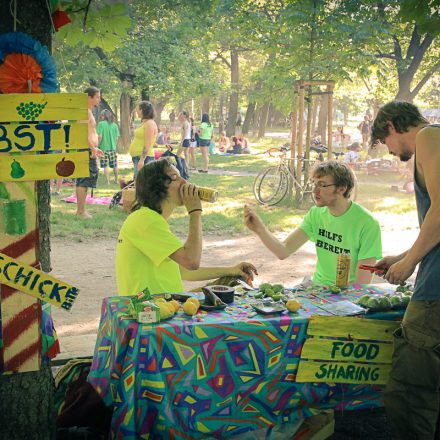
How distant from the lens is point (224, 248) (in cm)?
856

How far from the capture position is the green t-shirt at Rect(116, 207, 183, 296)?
11.3 ft

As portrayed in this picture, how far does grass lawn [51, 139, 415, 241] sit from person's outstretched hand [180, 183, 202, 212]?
209 inches

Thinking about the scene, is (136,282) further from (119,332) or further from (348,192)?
(348,192)

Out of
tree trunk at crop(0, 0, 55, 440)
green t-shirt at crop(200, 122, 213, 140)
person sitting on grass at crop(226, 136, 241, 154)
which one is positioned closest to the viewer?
tree trunk at crop(0, 0, 55, 440)

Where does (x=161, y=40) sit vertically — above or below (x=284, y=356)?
above

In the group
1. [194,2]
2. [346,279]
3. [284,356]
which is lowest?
[284,356]

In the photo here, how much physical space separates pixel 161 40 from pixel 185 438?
1747 cm

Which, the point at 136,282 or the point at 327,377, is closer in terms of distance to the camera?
the point at 327,377

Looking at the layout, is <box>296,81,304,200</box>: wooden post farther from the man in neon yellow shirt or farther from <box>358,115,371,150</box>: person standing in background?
<box>358,115,371,150</box>: person standing in background

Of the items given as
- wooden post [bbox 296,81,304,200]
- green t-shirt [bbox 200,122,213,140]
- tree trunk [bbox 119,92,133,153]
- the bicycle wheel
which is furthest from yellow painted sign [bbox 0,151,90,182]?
tree trunk [bbox 119,92,133,153]

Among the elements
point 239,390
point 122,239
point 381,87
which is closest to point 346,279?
point 239,390

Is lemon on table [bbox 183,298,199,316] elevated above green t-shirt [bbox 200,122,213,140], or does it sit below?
below

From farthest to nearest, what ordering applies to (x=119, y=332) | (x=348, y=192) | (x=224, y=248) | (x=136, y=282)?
(x=224, y=248)
(x=348, y=192)
(x=136, y=282)
(x=119, y=332)

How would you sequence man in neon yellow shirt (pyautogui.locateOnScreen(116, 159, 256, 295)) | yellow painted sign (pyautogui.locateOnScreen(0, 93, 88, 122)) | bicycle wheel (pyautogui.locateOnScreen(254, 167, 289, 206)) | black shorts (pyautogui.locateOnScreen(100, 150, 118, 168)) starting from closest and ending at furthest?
yellow painted sign (pyautogui.locateOnScreen(0, 93, 88, 122)) < man in neon yellow shirt (pyautogui.locateOnScreen(116, 159, 256, 295)) < bicycle wheel (pyautogui.locateOnScreen(254, 167, 289, 206)) < black shorts (pyautogui.locateOnScreen(100, 150, 118, 168))
